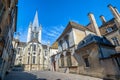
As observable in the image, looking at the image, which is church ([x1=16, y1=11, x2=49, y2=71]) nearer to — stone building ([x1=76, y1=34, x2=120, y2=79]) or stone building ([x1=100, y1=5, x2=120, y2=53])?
stone building ([x1=100, y1=5, x2=120, y2=53])

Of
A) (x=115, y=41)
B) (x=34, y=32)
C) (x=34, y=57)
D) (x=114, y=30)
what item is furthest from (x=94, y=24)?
(x=34, y=32)

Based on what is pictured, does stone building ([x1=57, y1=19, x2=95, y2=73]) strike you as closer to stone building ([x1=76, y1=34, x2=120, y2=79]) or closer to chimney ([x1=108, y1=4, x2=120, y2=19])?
stone building ([x1=76, y1=34, x2=120, y2=79])

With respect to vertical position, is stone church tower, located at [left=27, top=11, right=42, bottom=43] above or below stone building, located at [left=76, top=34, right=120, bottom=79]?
above

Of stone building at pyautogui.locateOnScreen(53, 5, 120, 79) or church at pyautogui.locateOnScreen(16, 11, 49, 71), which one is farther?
church at pyautogui.locateOnScreen(16, 11, 49, 71)

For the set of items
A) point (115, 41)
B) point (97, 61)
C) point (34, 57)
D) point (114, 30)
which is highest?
point (114, 30)

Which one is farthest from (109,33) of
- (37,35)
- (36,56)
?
(37,35)

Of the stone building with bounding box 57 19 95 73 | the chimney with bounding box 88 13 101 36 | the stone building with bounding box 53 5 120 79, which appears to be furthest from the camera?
the chimney with bounding box 88 13 101 36

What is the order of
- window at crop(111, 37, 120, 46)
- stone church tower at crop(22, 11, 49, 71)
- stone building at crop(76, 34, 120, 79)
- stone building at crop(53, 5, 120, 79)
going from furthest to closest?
stone church tower at crop(22, 11, 49, 71), window at crop(111, 37, 120, 46), stone building at crop(53, 5, 120, 79), stone building at crop(76, 34, 120, 79)

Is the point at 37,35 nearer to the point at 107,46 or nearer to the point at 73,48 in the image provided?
the point at 73,48

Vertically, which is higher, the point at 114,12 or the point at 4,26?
the point at 114,12

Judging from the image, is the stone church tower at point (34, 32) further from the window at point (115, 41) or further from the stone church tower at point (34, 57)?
the window at point (115, 41)

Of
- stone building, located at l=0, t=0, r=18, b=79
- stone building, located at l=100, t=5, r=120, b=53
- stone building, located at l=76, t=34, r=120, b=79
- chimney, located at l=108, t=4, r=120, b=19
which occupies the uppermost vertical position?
chimney, located at l=108, t=4, r=120, b=19

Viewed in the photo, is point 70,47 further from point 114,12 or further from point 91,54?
point 114,12

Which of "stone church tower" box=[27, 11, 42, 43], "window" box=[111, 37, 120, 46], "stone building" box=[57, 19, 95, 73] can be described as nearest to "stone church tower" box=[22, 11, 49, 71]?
"stone church tower" box=[27, 11, 42, 43]
